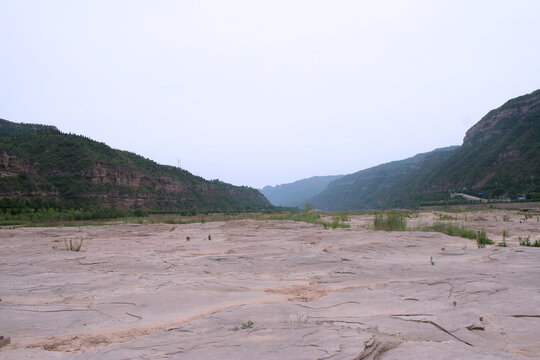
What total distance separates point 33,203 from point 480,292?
43.5 m

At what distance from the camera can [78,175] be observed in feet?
154

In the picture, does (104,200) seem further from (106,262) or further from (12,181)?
(106,262)

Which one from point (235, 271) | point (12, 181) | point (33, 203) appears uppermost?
point (12, 181)

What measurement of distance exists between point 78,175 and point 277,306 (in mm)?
50185

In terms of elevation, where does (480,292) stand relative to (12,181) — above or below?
below

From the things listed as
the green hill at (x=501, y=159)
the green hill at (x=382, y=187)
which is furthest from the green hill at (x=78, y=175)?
the green hill at (x=382, y=187)

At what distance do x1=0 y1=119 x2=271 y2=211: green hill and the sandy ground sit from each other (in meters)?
37.8

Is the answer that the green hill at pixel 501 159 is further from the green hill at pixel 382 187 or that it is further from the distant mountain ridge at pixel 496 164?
the green hill at pixel 382 187

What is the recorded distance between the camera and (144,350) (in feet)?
9.90

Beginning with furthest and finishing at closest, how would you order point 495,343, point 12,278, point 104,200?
point 104,200 → point 12,278 → point 495,343

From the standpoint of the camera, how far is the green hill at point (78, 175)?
3978 cm

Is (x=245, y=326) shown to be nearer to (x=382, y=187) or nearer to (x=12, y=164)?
(x=12, y=164)

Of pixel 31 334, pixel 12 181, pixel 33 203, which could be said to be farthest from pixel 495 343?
pixel 12 181

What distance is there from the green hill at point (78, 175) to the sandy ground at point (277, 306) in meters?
37.8
